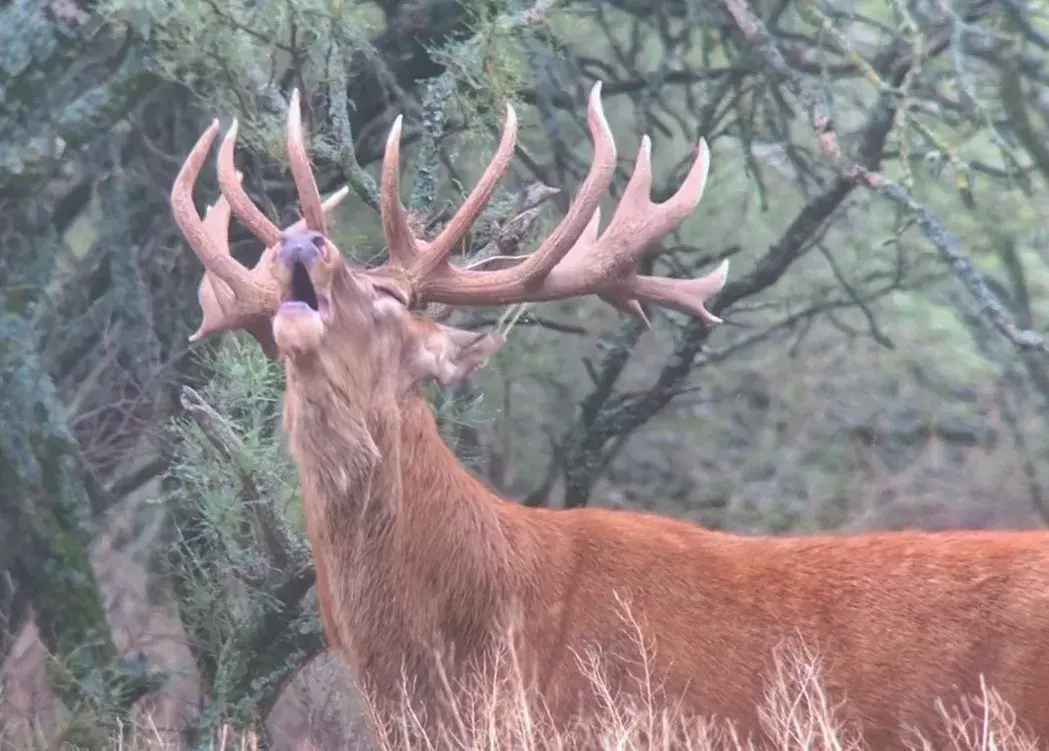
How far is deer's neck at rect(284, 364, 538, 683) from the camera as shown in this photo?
4.91 meters

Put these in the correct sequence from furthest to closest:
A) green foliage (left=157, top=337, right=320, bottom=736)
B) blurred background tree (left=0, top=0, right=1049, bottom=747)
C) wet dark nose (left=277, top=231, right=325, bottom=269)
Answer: blurred background tree (left=0, top=0, right=1049, bottom=747)
green foliage (left=157, top=337, right=320, bottom=736)
wet dark nose (left=277, top=231, right=325, bottom=269)

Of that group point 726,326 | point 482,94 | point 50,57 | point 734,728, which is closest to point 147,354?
point 50,57

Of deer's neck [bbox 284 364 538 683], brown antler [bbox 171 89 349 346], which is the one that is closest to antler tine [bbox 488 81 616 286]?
deer's neck [bbox 284 364 538 683]

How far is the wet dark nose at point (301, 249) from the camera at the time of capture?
460cm

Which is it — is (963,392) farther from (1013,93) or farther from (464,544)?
(464,544)

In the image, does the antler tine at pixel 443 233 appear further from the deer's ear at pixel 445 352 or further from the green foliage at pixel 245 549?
the green foliage at pixel 245 549

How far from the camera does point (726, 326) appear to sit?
9594 millimetres

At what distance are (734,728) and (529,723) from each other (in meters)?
0.80

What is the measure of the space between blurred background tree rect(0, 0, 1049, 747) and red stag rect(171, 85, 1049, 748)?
1307mm

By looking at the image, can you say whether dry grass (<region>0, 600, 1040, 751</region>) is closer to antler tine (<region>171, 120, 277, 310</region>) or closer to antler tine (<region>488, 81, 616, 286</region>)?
antler tine (<region>488, 81, 616, 286</region>)

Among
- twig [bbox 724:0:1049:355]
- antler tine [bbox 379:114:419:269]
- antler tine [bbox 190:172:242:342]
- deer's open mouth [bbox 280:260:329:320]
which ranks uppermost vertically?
twig [bbox 724:0:1049:355]

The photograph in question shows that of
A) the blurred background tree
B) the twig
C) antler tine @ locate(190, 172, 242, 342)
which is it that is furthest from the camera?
the blurred background tree

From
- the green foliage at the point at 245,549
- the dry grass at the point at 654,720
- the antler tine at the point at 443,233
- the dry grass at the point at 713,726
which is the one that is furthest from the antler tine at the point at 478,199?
the green foliage at the point at 245,549

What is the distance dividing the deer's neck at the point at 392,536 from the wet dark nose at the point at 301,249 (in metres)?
0.36
